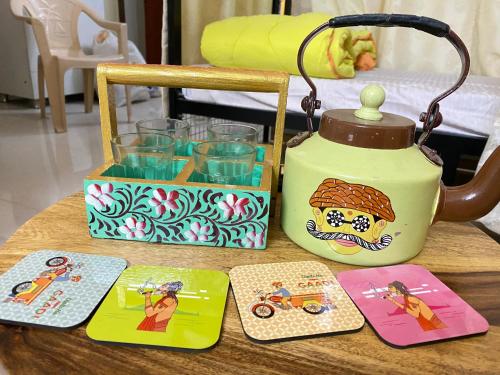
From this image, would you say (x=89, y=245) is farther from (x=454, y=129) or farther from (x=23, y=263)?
(x=454, y=129)

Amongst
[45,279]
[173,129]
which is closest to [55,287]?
[45,279]

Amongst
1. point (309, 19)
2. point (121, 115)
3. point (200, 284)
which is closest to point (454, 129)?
point (309, 19)

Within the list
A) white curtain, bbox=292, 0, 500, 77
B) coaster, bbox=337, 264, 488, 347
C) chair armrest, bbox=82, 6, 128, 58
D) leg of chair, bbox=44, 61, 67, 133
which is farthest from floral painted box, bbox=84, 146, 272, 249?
chair armrest, bbox=82, 6, 128, 58

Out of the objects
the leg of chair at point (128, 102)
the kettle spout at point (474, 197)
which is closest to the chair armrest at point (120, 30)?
the leg of chair at point (128, 102)

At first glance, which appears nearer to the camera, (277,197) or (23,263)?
(23,263)

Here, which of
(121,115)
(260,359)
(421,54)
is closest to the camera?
(260,359)

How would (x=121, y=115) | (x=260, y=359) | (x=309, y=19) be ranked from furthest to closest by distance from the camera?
(x=121, y=115), (x=309, y=19), (x=260, y=359)

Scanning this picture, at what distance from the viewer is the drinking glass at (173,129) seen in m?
0.58

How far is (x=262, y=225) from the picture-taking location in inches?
17.7

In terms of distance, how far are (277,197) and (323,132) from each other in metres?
0.17

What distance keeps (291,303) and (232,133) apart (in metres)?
0.30

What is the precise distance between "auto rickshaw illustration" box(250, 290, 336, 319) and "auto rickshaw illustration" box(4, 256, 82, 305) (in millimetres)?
183

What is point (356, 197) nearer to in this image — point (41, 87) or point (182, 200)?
point (182, 200)

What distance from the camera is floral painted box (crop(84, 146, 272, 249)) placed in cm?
44
